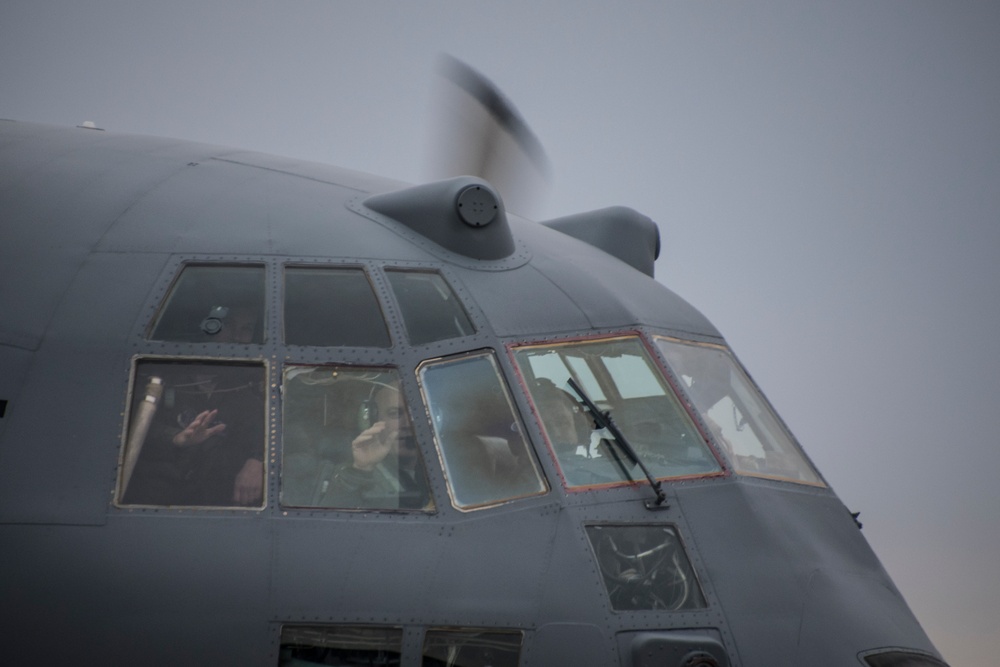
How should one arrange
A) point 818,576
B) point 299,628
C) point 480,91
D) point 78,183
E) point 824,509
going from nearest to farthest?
point 299,628, point 818,576, point 824,509, point 78,183, point 480,91

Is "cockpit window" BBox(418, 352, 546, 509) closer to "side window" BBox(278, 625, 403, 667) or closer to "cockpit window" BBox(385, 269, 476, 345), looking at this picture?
"cockpit window" BBox(385, 269, 476, 345)

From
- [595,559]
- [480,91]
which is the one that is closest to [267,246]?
[595,559]

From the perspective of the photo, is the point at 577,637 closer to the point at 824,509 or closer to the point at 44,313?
the point at 824,509

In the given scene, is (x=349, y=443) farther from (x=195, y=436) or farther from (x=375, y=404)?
(x=195, y=436)

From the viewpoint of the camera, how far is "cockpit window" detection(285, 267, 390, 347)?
705 cm

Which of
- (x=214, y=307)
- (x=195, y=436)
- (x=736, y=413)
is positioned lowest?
(x=736, y=413)

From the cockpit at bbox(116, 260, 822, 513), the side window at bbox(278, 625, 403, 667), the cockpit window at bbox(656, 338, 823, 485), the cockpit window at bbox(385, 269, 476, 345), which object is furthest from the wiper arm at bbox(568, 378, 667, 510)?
the side window at bbox(278, 625, 403, 667)

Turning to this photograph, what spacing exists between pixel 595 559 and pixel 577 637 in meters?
0.49

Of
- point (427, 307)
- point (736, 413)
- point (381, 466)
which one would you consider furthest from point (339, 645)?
point (736, 413)

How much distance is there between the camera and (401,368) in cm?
695

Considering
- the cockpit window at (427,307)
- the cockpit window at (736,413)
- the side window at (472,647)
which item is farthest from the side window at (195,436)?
the cockpit window at (736,413)

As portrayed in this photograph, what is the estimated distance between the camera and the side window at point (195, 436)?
6441 millimetres

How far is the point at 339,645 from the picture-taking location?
605cm

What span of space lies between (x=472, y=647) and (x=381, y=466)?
49.8 inches
